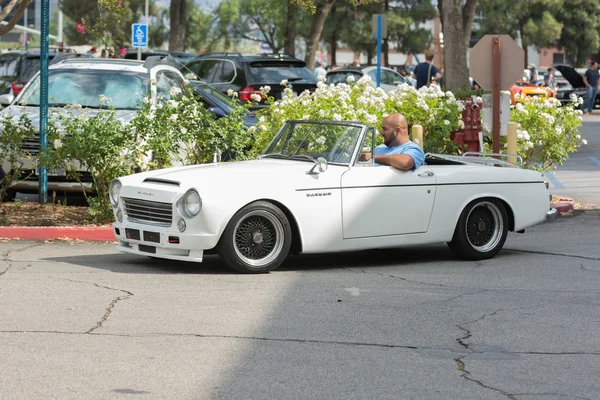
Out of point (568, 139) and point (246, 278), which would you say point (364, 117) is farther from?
point (246, 278)

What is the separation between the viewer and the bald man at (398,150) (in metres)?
9.93

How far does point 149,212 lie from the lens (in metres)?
9.30

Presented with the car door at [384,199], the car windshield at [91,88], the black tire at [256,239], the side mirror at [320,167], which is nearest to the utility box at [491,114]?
the car windshield at [91,88]

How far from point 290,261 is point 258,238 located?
1.16m

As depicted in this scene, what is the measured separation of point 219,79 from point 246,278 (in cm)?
1512

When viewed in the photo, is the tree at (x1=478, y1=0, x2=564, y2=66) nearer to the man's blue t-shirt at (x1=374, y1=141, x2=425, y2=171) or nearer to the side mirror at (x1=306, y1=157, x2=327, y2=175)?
the man's blue t-shirt at (x1=374, y1=141, x2=425, y2=171)

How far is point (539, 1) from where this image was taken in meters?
77.8

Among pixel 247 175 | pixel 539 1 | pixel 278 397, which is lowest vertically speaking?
pixel 278 397

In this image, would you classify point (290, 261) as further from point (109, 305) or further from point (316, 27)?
point (316, 27)

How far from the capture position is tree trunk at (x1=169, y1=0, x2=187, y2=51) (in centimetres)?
4191

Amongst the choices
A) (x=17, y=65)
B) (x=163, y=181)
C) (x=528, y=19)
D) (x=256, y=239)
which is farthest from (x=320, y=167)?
(x=528, y=19)

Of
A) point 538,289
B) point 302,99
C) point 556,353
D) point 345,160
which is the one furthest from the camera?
point 302,99

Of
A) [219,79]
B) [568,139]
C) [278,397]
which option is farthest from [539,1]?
[278,397]

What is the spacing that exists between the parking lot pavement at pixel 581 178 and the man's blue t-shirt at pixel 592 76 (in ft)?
56.7
